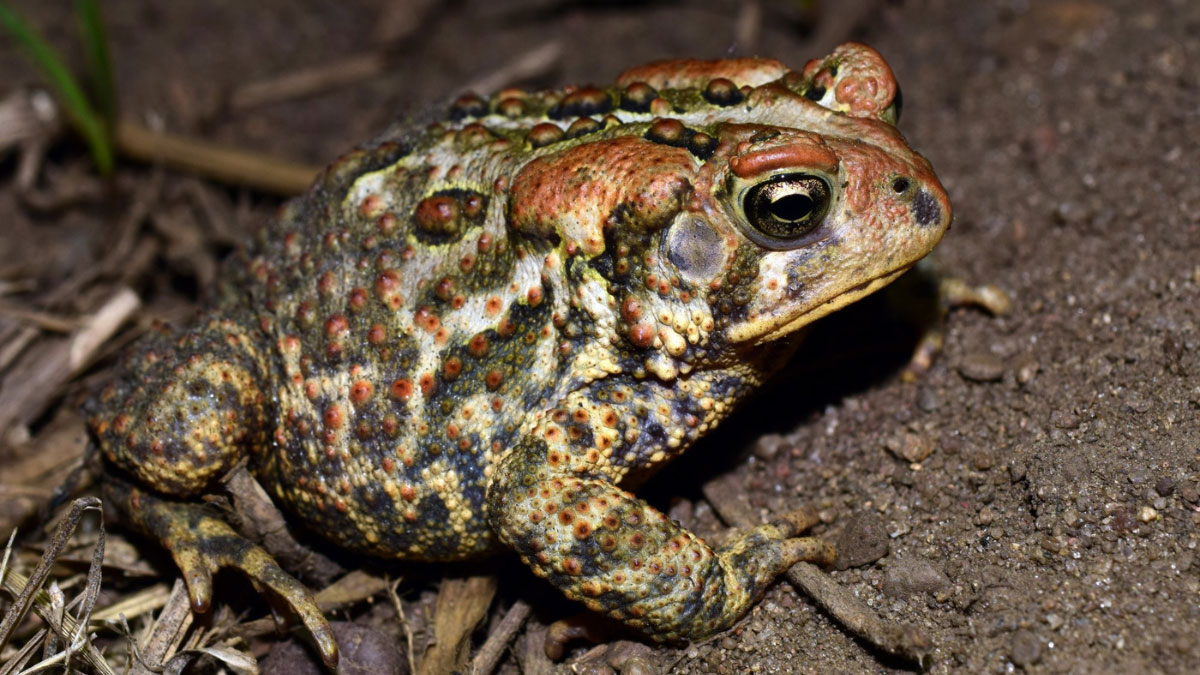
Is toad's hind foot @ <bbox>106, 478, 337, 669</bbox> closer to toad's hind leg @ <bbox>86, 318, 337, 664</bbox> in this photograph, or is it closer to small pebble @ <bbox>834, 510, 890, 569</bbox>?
toad's hind leg @ <bbox>86, 318, 337, 664</bbox>

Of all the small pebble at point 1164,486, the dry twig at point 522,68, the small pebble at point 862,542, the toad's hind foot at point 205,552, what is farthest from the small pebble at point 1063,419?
the dry twig at point 522,68

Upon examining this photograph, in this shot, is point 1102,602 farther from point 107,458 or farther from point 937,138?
point 107,458

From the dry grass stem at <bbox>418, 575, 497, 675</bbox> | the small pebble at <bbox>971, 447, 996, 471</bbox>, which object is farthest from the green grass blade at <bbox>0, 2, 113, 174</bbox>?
the small pebble at <bbox>971, 447, 996, 471</bbox>

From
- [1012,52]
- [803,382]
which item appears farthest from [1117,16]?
[803,382]

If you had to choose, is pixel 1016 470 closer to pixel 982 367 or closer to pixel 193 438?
pixel 982 367

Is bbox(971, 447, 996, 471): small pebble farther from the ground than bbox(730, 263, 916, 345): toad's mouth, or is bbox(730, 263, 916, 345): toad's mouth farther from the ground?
bbox(730, 263, 916, 345): toad's mouth
